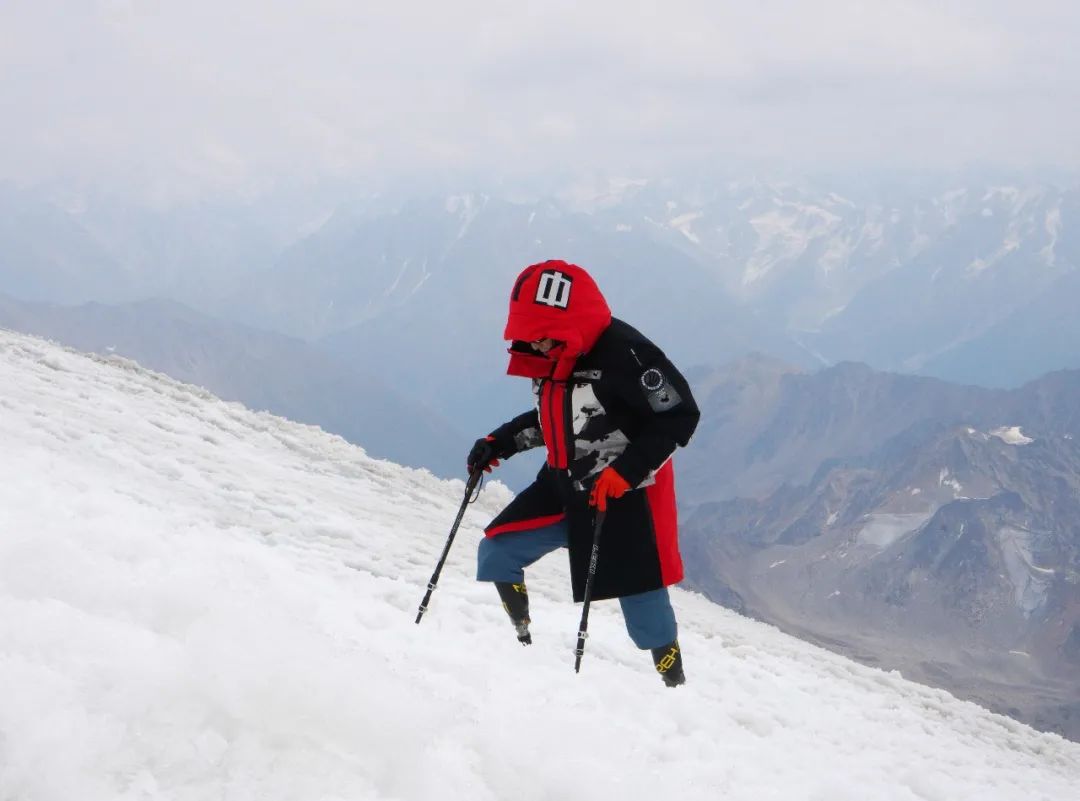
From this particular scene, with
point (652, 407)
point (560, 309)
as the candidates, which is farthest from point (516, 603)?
point (560, 309)

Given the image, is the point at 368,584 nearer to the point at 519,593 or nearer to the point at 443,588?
the point at 443,588

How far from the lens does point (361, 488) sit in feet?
38.9

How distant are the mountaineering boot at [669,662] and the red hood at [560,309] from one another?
1.91 m

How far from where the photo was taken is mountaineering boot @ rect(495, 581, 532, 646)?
560 centimetres

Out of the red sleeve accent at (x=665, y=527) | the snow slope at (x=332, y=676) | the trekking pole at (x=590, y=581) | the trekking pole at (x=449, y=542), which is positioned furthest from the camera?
the trekking pole at (x=449, y=542)

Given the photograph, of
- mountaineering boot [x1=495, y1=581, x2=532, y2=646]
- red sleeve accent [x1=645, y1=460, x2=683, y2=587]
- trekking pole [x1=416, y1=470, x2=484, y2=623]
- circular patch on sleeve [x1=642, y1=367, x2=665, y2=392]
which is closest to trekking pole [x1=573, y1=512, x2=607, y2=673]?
red sleeve accent [x1=645, y1=460, x2=683, y2=587]

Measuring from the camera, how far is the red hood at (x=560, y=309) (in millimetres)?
Result: 4949

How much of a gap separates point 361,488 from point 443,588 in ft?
17.3

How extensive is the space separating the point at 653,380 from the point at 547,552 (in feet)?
4.46

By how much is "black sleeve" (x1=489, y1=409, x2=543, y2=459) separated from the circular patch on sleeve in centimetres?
102

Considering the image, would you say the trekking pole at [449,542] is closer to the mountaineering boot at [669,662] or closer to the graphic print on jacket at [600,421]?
the graphic print on jacket at [600,421]

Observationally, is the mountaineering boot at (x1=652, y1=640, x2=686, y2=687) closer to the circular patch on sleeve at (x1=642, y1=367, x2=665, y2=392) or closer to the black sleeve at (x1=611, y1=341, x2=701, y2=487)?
the black sleeve at (x1=611, y1=341, x2=701, y2=487)

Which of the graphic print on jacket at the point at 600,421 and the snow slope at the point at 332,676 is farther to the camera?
the graphic print on jacket at the point at 600,421

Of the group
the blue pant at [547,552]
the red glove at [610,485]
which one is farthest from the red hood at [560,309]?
the blue pant at [547,552]
